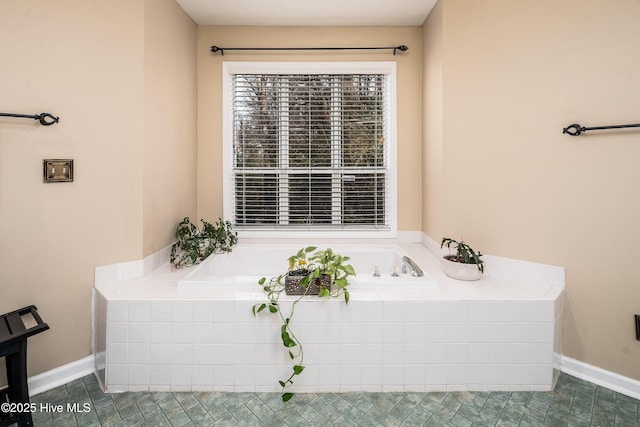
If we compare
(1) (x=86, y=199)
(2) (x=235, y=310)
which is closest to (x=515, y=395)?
(2) (x=235, y=310)

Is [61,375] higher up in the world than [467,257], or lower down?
lower down

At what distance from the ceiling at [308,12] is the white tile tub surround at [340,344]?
2.15 m

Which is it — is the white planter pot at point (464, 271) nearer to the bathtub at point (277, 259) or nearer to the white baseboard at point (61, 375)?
the bathtub at point (277, 259)

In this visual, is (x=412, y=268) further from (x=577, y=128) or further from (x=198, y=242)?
(x=198, y=242)

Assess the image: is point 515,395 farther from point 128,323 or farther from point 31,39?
point 31,39

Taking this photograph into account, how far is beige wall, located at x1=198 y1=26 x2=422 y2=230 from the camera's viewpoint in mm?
2666

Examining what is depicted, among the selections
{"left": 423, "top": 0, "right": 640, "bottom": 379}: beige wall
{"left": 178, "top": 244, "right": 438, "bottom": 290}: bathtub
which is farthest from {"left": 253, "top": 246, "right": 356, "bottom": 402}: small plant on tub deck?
{"left": 423, "top": 0, "right": 640, "bottom": 379}: beige wall

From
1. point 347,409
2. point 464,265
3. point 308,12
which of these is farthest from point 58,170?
point 464,265

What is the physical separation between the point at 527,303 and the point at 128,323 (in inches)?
80.6

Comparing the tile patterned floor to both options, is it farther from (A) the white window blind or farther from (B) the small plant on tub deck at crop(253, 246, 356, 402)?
(A) the white window blind

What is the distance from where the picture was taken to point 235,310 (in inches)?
63.1

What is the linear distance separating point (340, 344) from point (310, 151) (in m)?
1.71

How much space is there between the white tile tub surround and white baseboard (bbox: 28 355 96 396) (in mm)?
253

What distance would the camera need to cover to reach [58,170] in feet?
5.48
